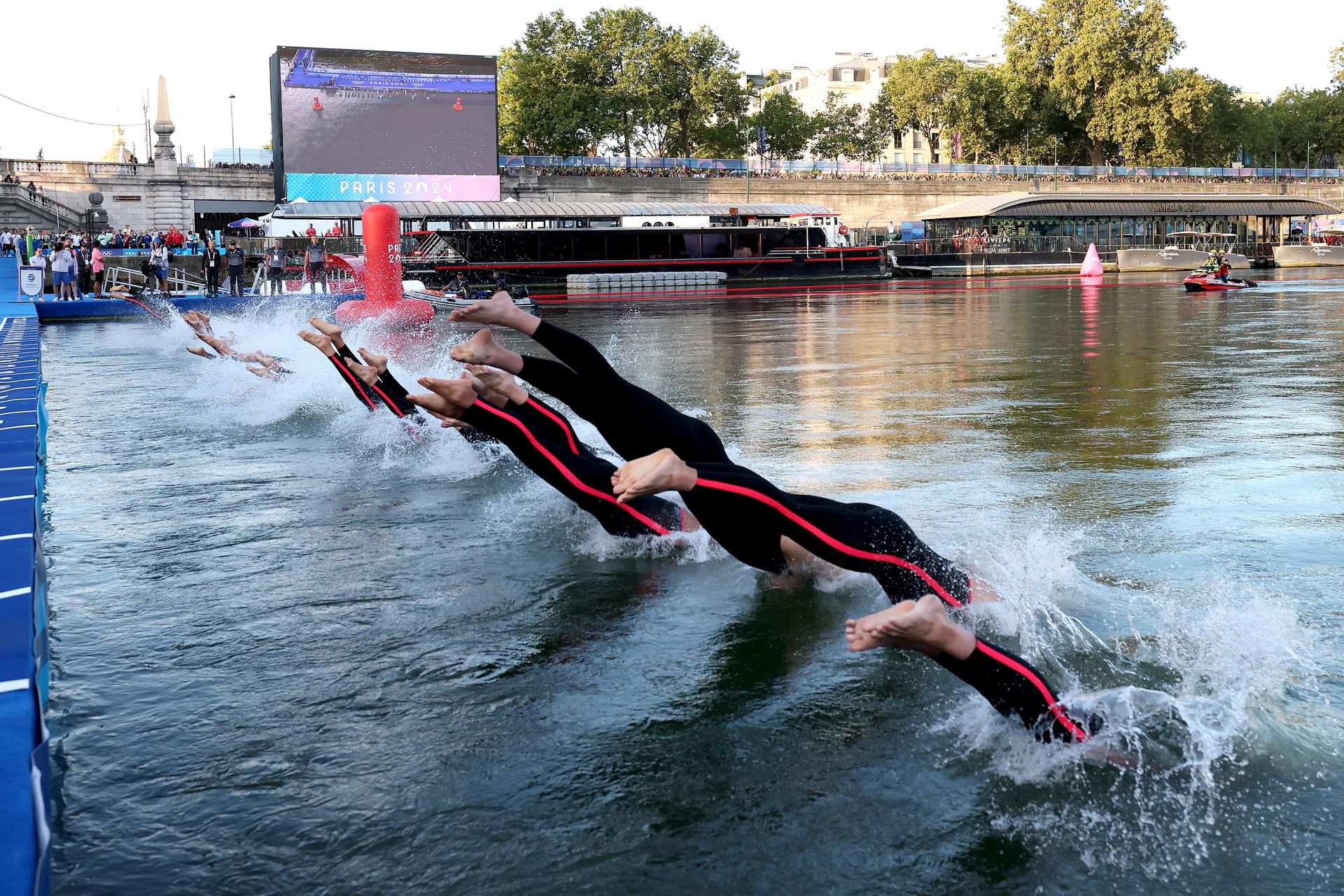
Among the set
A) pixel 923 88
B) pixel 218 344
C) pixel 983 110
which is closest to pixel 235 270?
pixel 218 344

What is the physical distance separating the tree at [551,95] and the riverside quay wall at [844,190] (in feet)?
14.5

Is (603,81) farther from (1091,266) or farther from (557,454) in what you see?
(557,454)

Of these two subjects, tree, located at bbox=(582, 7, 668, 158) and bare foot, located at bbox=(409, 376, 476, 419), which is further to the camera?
tree, located at bbox=(582, 7, 668, 158)

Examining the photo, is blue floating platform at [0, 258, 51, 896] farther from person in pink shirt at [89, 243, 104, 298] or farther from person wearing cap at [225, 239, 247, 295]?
person wearing cap at [225, 239, 247, 295]

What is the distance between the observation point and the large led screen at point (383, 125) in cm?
4575

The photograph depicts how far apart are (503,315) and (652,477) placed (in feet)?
6.16

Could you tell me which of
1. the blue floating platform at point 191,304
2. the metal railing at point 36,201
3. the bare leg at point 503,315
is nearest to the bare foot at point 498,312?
the bare leg at point 503,315

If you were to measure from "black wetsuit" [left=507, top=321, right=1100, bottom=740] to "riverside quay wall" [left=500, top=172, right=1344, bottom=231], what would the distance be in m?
56.8

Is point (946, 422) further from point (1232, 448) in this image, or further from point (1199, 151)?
point (1199, 151)

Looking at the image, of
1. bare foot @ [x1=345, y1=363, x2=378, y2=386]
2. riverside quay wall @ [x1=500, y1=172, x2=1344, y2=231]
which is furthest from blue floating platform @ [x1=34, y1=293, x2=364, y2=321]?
riverside quay wall @ [x1=500, y1=172, x2=1344, y2=231]

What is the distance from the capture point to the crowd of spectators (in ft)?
206

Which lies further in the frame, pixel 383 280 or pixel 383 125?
pixel 383 125

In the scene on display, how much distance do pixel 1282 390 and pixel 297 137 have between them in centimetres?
4107

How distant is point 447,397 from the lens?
528cm
